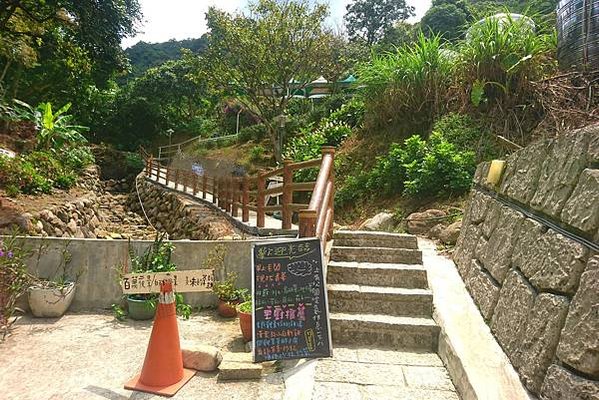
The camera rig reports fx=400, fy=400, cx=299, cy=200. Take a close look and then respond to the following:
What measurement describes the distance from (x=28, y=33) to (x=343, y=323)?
9.57 m

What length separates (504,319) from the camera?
9.57 ft

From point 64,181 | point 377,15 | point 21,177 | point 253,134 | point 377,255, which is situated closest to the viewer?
point 377,255

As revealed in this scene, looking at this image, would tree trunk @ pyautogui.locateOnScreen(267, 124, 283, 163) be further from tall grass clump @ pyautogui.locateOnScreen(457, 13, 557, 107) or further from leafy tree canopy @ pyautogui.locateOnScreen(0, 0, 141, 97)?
tall grass clump @ pyautogui.locateOnScreen(457, 13, 557, 107)

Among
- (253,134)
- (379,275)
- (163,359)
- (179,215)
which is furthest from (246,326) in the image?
(253,134)

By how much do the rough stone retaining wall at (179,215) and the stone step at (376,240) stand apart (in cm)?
365

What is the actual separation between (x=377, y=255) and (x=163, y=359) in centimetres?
257

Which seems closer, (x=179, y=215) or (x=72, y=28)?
(x=72, y=28)

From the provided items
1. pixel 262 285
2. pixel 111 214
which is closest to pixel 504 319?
pixel 262 285

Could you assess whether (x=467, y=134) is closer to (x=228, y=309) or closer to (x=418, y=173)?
(x=418, y=173)

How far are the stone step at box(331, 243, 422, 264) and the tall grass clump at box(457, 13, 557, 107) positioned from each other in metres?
4.28

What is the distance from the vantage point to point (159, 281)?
10.4ft

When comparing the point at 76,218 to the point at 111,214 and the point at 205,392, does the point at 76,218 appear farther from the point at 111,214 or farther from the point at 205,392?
the point at 205,392

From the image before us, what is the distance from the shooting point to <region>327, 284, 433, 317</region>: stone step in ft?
12.6

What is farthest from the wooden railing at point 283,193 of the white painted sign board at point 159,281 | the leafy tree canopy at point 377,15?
the leafy tree canopy at point 377,15
